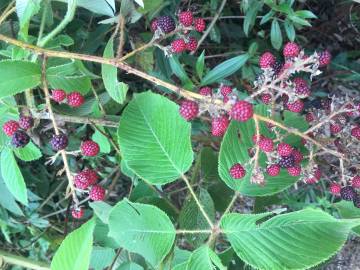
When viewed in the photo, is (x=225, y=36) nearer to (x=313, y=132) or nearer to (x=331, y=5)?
(x=331, y=5)

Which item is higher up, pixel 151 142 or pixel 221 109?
pixel 221 109

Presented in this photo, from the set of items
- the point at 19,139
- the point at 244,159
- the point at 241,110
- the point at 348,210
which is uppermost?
the point at 241,110

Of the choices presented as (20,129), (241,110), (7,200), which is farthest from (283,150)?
(7,200)

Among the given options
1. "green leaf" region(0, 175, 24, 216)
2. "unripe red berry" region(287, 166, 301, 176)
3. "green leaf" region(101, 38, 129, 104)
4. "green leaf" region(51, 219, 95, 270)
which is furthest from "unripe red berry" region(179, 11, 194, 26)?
"green leaf" region(0, 175, 24, 216)

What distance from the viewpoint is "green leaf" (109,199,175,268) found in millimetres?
1360

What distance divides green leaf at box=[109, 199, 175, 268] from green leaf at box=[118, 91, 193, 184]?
3.7 inches

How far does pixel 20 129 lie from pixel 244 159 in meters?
0.65

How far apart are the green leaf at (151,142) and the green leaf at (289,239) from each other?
0.79 feet

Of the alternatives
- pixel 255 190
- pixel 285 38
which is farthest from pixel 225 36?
pixel 255 190

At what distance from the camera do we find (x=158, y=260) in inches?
53.8

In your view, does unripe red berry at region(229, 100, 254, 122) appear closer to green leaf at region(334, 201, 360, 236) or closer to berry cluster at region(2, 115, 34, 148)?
berry cluster at region(2, 115, 34, 148)

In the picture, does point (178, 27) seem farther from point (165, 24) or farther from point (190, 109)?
point (190, 109)

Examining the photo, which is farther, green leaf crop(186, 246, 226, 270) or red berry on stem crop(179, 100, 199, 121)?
green leaf crop(186, 246, 226, 270)

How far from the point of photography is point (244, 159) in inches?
57.5
